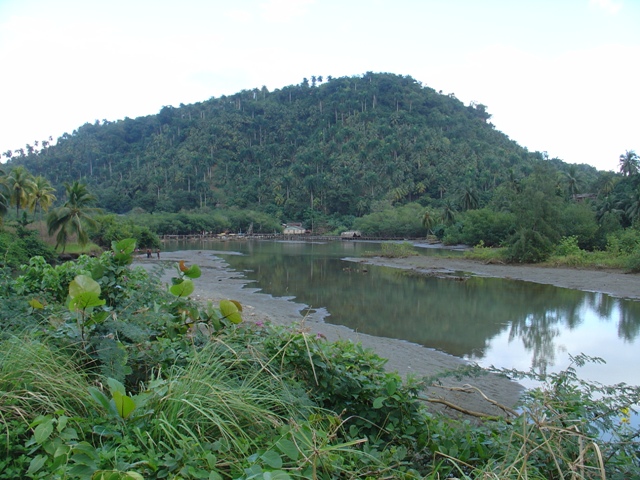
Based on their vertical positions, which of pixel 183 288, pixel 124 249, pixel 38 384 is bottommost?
pixel 38 384

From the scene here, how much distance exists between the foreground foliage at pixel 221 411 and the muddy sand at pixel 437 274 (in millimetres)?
449

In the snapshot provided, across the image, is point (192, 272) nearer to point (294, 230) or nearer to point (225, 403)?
point (225, 403)

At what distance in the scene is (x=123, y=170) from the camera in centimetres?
14600

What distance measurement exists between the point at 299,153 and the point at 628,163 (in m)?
97.0

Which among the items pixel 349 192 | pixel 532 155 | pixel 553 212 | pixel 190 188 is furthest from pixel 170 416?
pixel 532 155

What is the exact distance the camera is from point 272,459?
2.33 m

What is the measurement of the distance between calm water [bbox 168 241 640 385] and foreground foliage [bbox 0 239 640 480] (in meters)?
7.77

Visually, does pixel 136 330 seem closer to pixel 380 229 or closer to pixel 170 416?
pixel 170 416

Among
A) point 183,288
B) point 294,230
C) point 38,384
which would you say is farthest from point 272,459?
point 294,230

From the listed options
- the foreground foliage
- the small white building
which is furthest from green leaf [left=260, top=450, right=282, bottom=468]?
the small white building

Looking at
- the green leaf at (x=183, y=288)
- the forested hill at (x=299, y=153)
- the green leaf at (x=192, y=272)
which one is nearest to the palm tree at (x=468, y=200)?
the forested hill at (x=299, y=153)

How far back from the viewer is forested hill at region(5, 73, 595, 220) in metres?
120

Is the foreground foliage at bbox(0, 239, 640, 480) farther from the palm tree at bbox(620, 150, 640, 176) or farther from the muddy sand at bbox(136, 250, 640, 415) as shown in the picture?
the palm tree at bbox(620, 150, 640, 176)

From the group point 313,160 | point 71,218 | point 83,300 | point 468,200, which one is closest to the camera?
point 83,300
